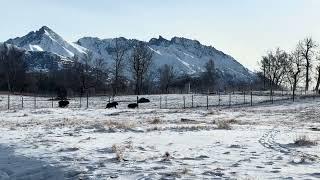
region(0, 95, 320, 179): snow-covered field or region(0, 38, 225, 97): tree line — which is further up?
region(0, 38, 225, 97): tree line

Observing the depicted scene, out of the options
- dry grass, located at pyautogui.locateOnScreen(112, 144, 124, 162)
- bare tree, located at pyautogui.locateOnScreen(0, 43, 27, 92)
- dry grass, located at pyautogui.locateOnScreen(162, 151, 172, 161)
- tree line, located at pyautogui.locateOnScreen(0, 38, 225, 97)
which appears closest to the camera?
dry grass, located at pyautogui.locateOnScreen(162, 151, 172, 161)

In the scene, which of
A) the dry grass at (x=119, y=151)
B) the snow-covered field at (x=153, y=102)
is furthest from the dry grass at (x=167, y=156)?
the snow-covered field at (x=153, y=102)

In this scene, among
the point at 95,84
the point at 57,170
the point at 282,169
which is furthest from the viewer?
the point at 95,84

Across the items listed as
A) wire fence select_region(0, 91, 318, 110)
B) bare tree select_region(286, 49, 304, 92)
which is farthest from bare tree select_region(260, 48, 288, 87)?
wire fence select_region(0, 91, 318, 110)

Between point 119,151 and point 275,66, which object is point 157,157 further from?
point 275,66

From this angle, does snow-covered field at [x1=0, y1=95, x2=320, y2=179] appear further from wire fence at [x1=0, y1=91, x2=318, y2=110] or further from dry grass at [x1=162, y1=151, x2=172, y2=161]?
wire fence at [x1=0, y1=91, x2=318, y2=110]

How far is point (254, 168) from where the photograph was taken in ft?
42.0

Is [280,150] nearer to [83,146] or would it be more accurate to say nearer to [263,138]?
[263,138]

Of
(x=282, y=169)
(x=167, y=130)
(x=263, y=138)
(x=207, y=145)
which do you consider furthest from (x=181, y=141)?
(x=282, y=169)

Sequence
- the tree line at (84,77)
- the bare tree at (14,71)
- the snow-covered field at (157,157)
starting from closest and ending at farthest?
1. the snow-covered field at (157,157)
2. the tree line at (84,77)
3. the bare tree at (14,71)

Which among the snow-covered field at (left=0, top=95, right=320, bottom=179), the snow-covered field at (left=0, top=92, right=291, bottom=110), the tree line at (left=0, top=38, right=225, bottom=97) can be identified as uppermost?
the tree line at (left=0, top=38, right=225, bottom=97)

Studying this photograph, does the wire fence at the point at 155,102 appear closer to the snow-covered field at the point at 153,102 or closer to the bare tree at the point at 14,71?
the snow-covered field at the point at 153,102

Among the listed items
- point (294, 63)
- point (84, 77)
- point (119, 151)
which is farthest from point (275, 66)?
point (119, 151)

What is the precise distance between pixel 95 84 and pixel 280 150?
123m
